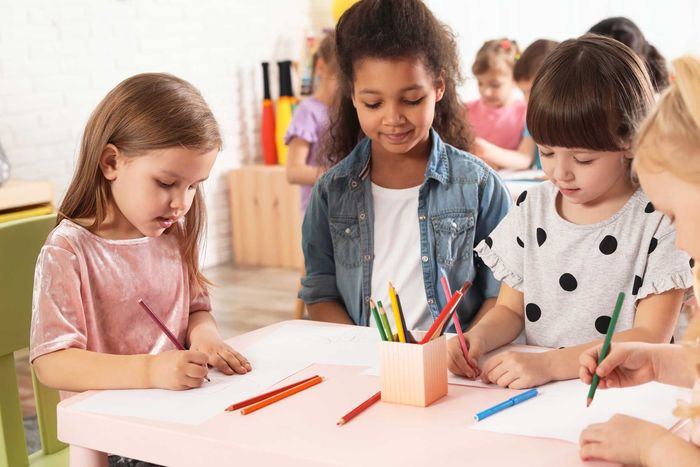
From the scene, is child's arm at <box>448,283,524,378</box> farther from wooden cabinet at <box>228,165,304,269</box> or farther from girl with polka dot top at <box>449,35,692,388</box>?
wooden cabinet at <box>228,165,304,269</box>

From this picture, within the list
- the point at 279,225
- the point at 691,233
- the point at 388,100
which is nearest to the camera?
the point at 691,233

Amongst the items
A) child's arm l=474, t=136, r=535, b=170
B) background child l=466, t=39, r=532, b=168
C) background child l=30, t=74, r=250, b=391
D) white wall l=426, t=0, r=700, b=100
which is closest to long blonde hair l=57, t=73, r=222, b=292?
background child l=30, t=74, r=250, b=391

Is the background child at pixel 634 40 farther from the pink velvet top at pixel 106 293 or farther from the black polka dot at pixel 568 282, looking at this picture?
the pink velvet top at pixel 106 293

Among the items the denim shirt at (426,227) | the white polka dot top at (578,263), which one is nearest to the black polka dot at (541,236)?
the white polka dot top at (578,263)

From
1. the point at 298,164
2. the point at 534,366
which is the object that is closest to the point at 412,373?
the point at 534,366

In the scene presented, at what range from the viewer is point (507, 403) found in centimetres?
110

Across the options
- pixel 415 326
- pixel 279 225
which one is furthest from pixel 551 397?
pixel 279 225

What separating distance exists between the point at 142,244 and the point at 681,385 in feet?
2.88

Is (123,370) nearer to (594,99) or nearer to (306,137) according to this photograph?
(594,99)

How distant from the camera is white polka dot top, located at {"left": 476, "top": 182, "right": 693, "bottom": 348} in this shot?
1380 mm

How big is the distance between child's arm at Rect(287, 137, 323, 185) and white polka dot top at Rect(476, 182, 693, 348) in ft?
6.27

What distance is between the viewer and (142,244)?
61.0 inches

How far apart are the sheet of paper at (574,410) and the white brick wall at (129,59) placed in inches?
91.2

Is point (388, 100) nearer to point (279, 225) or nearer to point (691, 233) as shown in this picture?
point (691, 233)
